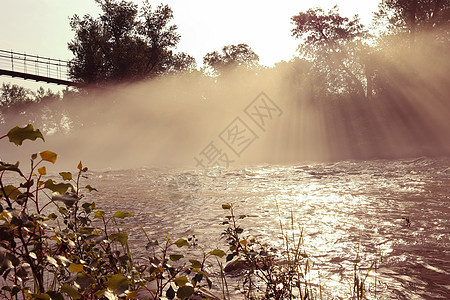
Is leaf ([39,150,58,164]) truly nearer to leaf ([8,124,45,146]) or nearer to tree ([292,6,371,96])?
leaf ([8,124,45,146])

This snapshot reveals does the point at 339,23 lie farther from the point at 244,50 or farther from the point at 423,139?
the point at 244,50

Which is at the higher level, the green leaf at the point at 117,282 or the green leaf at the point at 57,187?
the green leaf at the point at 57,187

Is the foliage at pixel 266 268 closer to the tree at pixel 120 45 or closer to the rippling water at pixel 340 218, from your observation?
the rippling water at pixel 340 218

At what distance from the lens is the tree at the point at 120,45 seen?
36406 millimetres

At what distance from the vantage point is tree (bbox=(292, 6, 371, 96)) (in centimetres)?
2666

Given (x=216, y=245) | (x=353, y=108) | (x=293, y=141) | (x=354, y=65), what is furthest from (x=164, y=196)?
(x=354, y=65)

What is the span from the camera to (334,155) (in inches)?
910

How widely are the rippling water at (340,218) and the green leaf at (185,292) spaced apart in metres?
1.34

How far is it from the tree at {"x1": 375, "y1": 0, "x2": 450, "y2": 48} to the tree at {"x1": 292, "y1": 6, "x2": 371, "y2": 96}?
7.10ft

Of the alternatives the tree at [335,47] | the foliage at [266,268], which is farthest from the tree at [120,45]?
the foliage at [266,268]

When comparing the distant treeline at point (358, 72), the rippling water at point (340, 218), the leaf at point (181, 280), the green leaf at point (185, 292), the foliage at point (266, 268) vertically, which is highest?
the distant treeline at point (358, 72)

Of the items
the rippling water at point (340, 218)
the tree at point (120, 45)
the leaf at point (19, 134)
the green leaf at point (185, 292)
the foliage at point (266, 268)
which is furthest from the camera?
the tree at point (120, 45)

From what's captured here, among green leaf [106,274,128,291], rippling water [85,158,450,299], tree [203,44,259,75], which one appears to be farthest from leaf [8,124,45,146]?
tree [203,44,259,75]

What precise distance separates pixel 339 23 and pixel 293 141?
32.8ft
